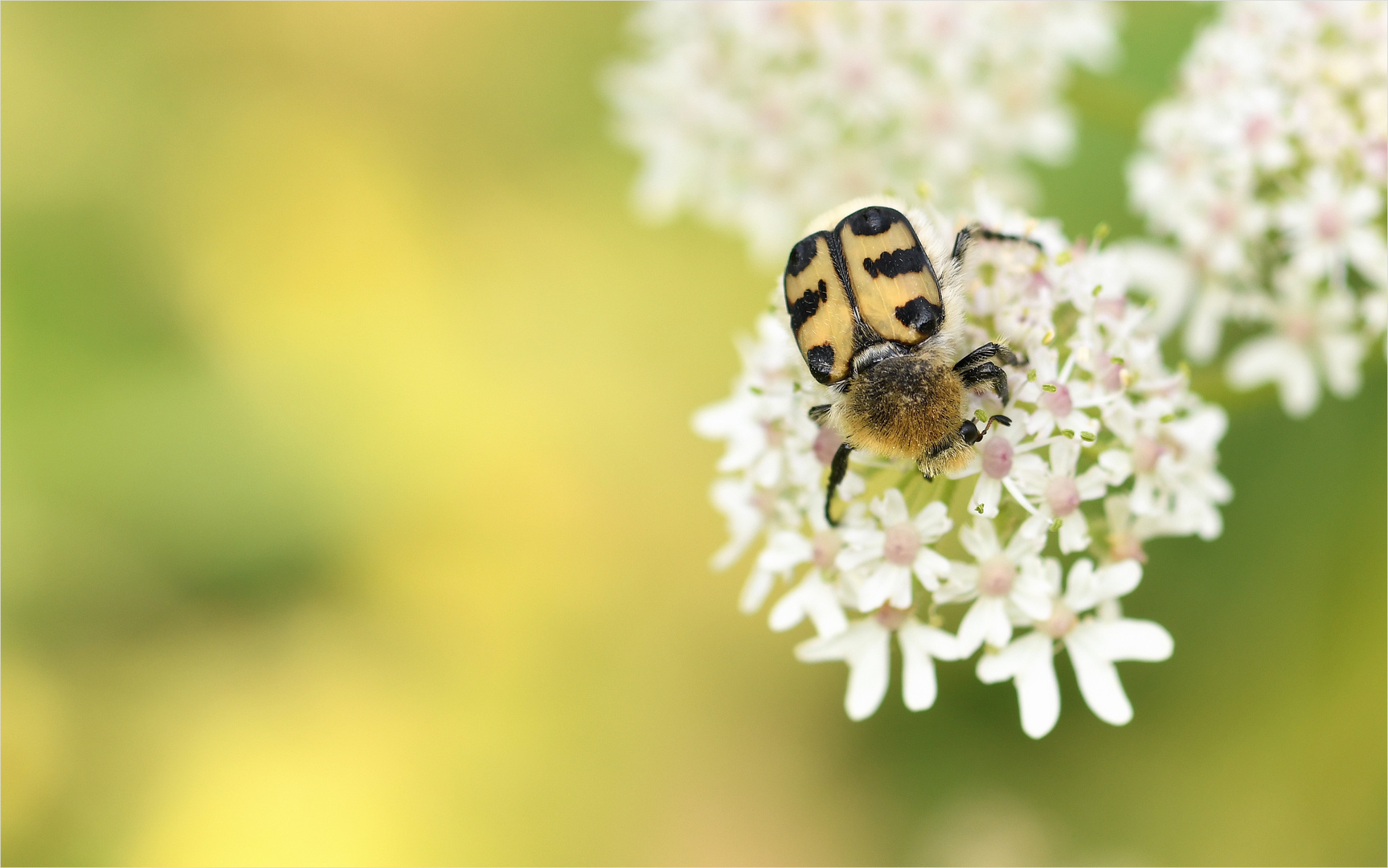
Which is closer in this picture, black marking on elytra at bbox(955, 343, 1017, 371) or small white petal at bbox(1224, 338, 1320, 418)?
black marking on elytra at bbox(955, 343, 1017, 371)

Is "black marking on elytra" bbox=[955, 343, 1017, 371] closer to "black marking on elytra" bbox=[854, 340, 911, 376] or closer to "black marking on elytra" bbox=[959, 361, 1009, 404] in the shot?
"black marking on elytra" bbox=[959, 361, 1009, 404]

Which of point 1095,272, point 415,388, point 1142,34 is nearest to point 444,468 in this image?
point 415,388

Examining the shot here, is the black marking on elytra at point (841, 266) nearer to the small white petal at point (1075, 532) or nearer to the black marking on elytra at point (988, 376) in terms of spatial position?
the black marking on elytra at point (988, 376)

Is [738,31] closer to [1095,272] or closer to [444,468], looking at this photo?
[1095,272]

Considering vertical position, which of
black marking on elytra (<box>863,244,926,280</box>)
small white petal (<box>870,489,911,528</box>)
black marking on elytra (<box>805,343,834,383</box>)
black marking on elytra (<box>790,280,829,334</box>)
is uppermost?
black marking on elytra (<box>863,244,926,280</box>)

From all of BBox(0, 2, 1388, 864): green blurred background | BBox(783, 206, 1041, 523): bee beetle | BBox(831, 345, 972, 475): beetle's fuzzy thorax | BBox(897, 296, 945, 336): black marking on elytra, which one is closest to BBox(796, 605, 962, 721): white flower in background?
BBox(783, 206, 1041, 523): bee beetle

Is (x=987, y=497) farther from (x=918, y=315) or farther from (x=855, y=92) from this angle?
(x=855, y=92)
